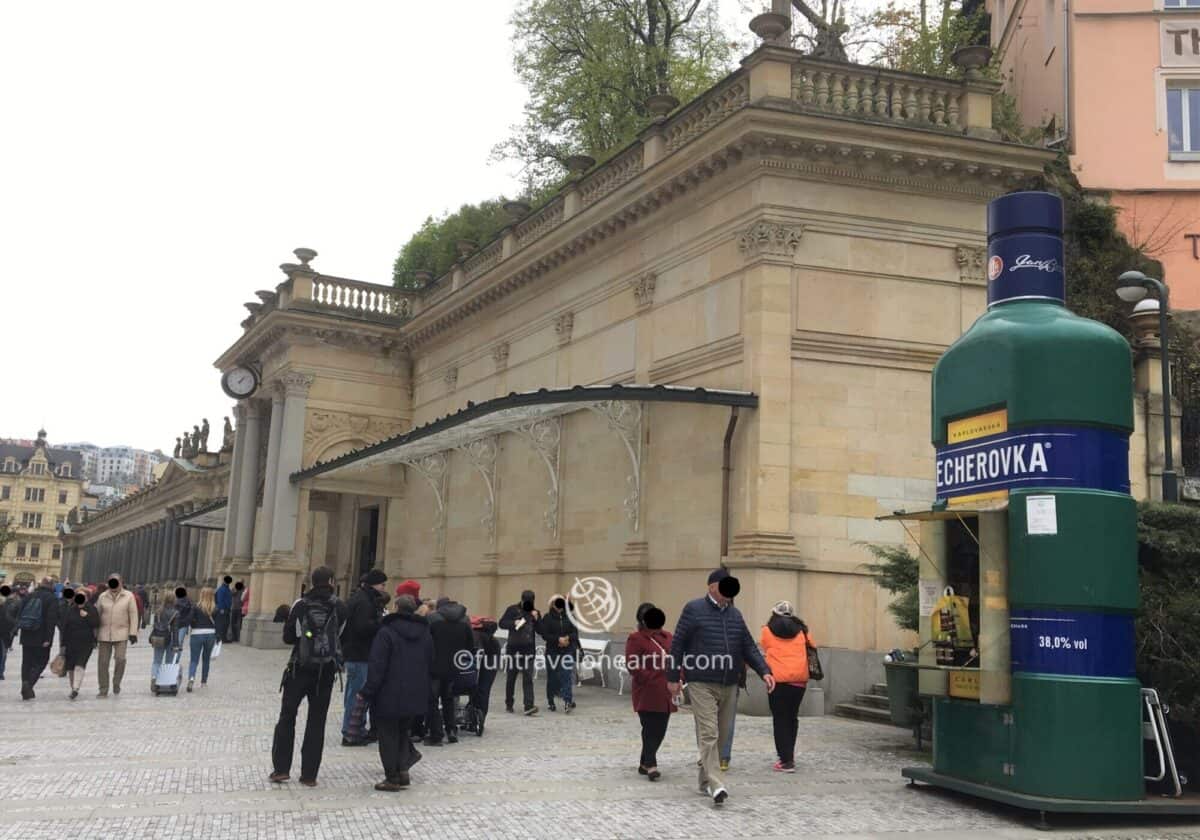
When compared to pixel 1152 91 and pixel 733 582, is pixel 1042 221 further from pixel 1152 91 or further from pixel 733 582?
pixel 1152 91

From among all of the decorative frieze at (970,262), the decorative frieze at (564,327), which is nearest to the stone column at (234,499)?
the decorative frieze at (564,327)

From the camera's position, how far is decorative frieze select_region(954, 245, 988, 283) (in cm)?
1859

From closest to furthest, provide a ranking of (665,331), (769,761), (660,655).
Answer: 1. (660,655)
2. (769,761)
3. (665,331)

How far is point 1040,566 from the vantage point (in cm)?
894

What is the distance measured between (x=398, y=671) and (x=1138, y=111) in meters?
25.2

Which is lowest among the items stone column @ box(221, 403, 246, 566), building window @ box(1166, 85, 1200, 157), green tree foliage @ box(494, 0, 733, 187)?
stone column @ box(221, 403, 246, 566)

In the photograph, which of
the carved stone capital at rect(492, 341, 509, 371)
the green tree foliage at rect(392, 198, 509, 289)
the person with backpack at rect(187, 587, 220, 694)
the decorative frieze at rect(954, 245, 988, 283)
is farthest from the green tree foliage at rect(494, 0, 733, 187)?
the person with backpack at rect(187, 587, 220, 694)

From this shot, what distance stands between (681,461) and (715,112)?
19.9 ft

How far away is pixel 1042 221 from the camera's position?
32.4ft

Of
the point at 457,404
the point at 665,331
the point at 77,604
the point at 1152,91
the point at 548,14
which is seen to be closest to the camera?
the point at 77,604

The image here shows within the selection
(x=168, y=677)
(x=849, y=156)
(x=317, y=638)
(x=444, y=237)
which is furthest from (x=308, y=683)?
(x=444, y=237)

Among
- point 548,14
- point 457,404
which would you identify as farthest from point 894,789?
point 548,14

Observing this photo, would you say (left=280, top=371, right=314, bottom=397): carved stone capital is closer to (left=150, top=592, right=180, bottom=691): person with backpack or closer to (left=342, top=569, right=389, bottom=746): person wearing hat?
(left=150, top=592, right=180, bottom=691): person with backpack

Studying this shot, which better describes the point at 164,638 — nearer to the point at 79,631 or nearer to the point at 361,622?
the point at 79,631
